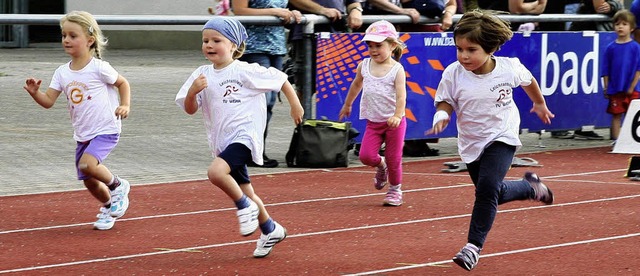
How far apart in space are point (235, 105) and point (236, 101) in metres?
0.03

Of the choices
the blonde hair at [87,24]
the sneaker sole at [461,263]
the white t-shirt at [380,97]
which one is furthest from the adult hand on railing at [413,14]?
the sneaker sole at [461,263]

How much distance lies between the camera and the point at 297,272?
714 cm

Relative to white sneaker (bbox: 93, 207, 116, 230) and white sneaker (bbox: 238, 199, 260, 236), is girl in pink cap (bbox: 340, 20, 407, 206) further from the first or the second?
white sneaker (bbox: 238, 199, 260, 236)

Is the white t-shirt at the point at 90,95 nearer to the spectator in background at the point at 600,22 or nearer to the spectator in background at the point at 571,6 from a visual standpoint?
the spectator in background at the point at 600,22

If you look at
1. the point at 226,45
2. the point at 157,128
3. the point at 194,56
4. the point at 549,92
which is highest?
the point at 226,45

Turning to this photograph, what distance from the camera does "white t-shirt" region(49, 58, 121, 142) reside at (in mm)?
8594

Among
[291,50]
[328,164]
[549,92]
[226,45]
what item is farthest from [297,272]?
[549,92]

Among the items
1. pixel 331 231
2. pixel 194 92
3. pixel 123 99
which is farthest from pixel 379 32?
pixel 194 92

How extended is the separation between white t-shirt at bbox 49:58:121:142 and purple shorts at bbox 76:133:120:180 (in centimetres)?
3

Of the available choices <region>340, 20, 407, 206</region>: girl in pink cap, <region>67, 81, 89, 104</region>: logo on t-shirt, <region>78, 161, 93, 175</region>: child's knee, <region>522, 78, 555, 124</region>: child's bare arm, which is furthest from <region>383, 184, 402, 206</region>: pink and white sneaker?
<region>67, 81, 89, 104</region>: logo on t-shirt

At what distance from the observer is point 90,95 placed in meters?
8.59

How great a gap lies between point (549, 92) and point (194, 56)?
15204mm

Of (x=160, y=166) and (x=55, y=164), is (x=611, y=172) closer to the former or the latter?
(x=160, y=166)

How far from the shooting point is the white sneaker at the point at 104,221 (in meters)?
8.62
